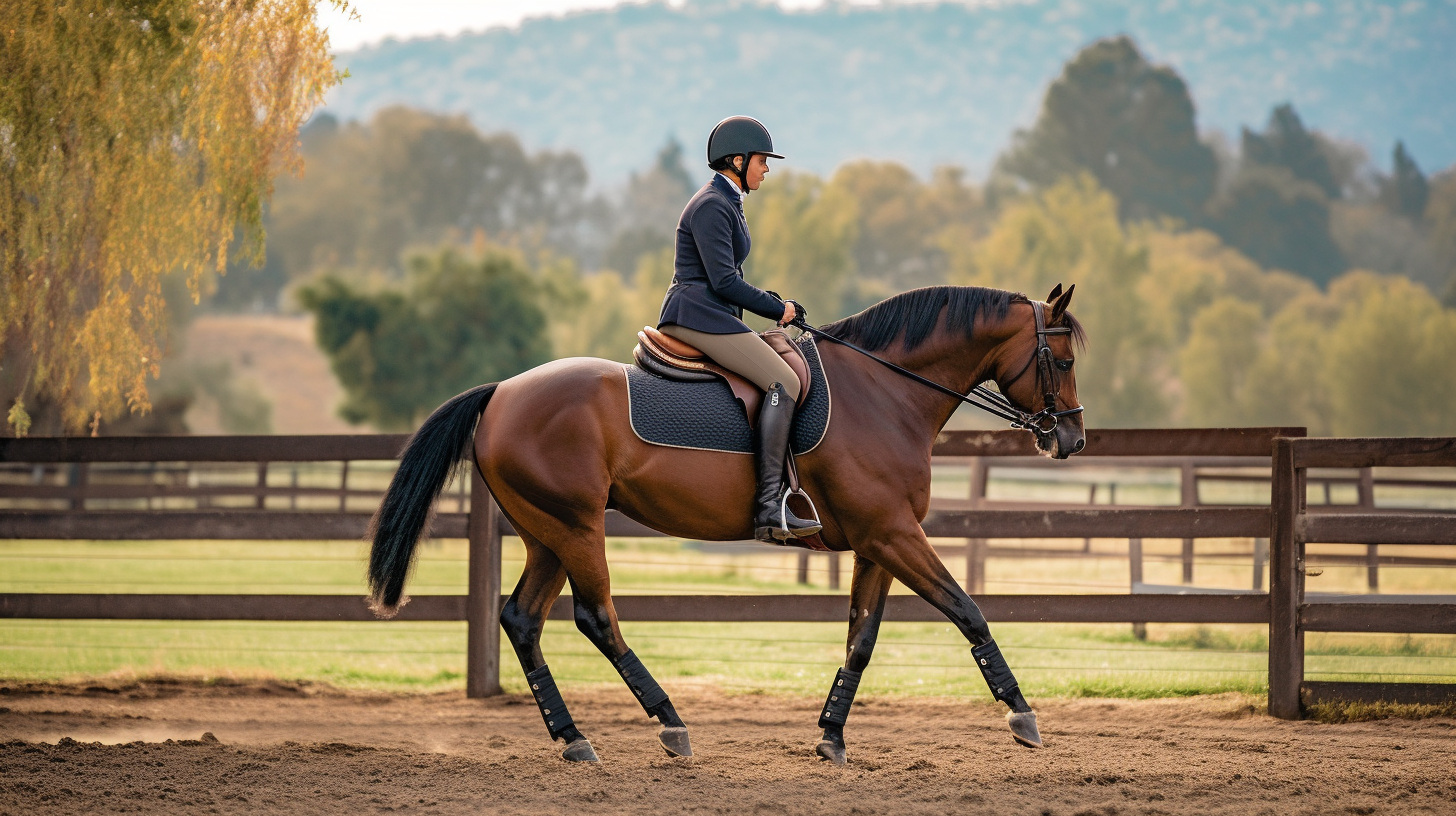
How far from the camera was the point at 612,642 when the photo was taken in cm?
567

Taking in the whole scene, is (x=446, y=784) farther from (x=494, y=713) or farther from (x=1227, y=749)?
(x=1227, y=749)

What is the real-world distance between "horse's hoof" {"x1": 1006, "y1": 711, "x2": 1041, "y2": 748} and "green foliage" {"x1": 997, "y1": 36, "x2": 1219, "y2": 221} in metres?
101

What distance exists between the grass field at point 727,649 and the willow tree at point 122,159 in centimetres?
134

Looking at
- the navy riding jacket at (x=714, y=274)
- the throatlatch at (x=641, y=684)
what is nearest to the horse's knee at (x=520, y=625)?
the throatlatch at (x=641, y=684)

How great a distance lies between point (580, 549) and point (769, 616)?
65.5 inches

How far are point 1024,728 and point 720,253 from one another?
2679mm

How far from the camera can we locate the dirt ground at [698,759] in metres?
4.86

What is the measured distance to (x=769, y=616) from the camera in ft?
22.7

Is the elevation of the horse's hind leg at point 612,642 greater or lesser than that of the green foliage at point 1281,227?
lesser

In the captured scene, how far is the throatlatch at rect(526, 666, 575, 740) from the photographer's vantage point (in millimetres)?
5680

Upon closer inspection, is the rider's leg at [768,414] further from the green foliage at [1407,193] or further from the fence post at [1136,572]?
the green foliage at [1407,193]

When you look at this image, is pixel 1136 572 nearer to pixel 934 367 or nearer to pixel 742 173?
pixel 934 367

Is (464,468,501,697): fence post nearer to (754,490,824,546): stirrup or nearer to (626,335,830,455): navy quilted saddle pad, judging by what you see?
(626,335,830,455): navy quilted saddle pad

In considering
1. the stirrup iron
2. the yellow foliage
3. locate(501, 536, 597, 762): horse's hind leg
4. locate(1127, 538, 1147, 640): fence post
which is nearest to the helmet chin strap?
the stirrup iron
